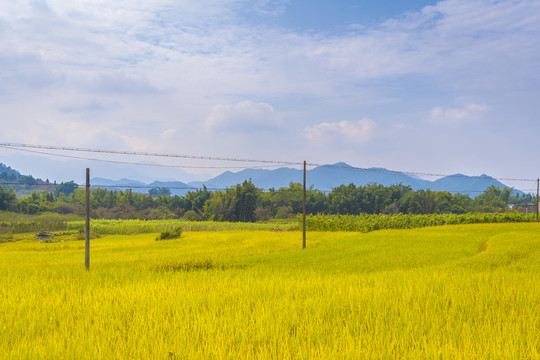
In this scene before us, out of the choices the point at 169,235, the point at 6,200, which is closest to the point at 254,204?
the point at 169,235

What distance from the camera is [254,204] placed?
70500 millimetres

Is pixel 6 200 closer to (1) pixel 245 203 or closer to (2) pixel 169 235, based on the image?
(1) pixel 245 203

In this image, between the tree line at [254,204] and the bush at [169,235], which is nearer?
the bush at [169,235]

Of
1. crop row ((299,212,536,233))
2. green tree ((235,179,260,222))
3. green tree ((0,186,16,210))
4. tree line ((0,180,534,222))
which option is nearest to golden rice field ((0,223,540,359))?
crop row ((299,212,536,233))

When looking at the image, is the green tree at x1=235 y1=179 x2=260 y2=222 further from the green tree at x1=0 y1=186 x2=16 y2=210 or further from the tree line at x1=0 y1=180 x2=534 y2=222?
the green tree at x1=0 y1=186 x2=16 y2=210

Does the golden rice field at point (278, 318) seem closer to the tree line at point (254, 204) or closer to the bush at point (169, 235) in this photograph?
→ the bush at point (169, 235)

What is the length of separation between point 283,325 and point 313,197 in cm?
7656

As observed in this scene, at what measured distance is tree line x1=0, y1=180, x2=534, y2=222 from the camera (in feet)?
231

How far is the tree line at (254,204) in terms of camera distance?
231 feet

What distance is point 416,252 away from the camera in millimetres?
20688

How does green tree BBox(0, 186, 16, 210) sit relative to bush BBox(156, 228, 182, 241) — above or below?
above

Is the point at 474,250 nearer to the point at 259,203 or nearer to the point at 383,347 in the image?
the point at 383,347

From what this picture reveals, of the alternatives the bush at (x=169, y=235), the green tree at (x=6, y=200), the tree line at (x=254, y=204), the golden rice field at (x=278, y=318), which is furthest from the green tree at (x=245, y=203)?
the golden rice field at (x=278, y=318)

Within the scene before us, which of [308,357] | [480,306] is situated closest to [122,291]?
[308,357]
